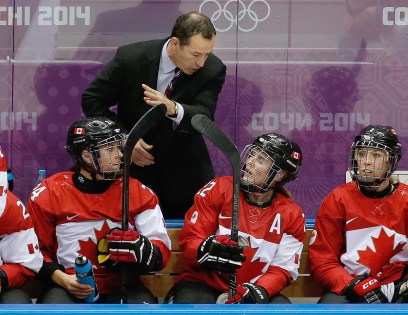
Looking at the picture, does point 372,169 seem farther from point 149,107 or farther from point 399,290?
point 149,107

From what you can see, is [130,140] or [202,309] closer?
[202,309]

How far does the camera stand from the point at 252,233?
333 cm

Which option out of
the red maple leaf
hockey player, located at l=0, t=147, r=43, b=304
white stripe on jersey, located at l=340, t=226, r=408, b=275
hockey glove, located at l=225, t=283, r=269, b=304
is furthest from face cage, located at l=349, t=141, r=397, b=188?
hockey player, located at l=0, t=147, r=43, b=304

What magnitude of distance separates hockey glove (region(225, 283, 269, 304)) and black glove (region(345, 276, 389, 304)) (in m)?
0.31

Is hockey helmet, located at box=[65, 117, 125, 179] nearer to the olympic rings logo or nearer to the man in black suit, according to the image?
the man in black suit

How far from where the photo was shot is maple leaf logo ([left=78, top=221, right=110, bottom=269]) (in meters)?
3.29

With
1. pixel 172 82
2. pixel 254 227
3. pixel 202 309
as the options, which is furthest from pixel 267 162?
pixel 202 309

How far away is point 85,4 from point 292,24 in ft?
3.38

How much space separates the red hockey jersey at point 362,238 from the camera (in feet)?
11.1

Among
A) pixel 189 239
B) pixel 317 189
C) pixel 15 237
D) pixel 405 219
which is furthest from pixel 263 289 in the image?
pixel 317 189

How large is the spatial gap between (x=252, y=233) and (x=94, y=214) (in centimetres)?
57

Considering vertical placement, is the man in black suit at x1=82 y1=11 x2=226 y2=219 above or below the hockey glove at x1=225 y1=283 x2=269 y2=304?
above

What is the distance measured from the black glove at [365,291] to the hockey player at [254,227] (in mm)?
217

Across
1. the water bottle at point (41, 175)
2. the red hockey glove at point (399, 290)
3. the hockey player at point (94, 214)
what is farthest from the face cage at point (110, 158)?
the water bottle at point (41, 175)
